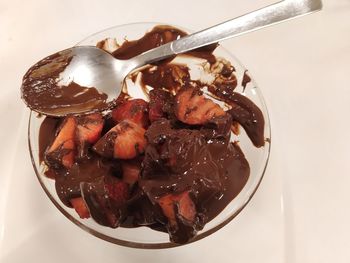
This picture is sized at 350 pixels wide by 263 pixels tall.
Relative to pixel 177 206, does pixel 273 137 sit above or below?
below

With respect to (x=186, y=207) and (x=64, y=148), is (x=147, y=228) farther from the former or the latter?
(x=64, y=148)

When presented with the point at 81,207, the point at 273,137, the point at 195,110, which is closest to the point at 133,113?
the point at 195,110

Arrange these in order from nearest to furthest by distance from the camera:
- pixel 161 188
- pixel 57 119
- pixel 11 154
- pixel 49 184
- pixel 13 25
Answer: pixel 161 188 < pixel 49 184 < pixel 57 119 < pixel 11 154 < pixel 13 25

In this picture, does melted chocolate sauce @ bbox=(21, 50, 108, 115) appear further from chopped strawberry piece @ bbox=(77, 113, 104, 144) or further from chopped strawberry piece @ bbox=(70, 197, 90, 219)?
chopped strawberry piece @ bbox=(70, 197, 90, 219)

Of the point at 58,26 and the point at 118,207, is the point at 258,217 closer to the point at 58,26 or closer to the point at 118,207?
the point at 118,207

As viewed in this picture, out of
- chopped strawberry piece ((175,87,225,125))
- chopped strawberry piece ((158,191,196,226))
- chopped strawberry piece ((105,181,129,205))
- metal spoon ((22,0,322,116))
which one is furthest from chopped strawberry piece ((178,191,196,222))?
metal spoon ((22,0,322,116))

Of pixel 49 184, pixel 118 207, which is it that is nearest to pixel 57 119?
pixel 49 184

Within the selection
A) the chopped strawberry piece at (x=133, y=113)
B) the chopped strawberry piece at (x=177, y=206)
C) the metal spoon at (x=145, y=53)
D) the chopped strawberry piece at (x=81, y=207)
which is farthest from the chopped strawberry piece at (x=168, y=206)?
the metal spoon at (x=145, y=53)
